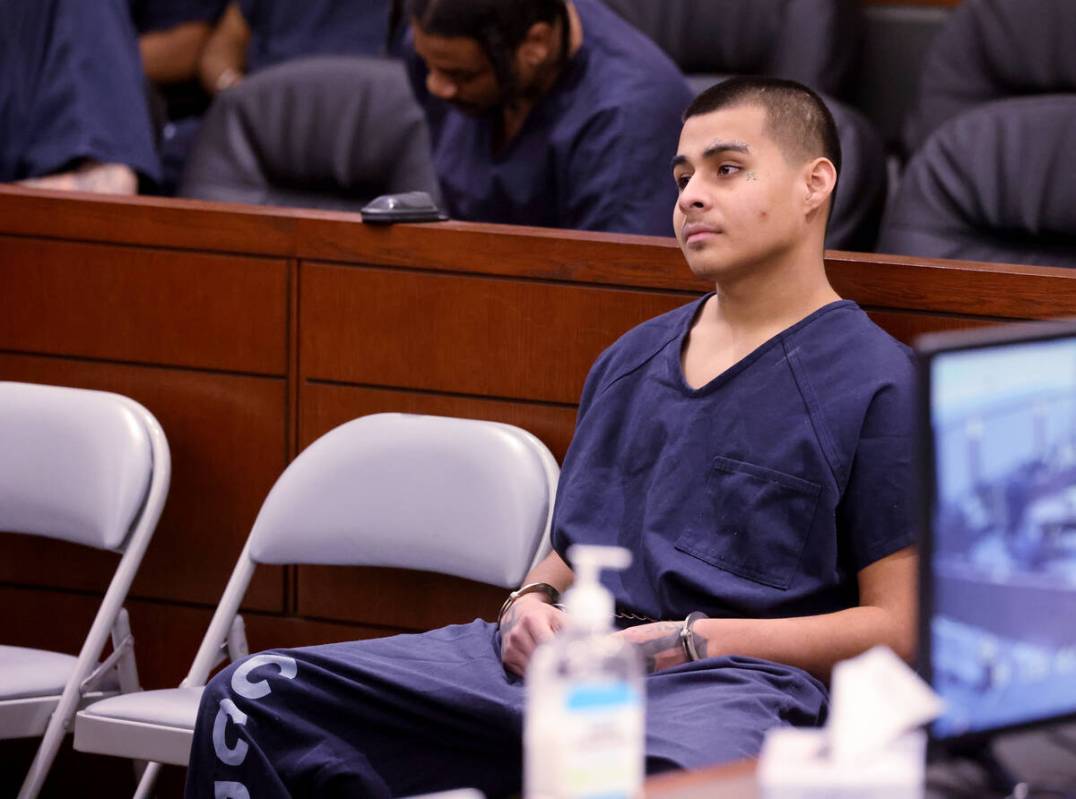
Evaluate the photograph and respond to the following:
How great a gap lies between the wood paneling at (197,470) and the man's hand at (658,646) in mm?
891

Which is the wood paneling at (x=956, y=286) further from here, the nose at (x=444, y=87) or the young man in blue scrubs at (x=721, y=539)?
the nose at (x=444, y=87)

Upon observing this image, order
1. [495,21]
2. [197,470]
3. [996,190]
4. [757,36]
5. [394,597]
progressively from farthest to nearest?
1. [757,36]
2. [996,190]
3. [495,21]
4. [197,470]
5. [394,597]

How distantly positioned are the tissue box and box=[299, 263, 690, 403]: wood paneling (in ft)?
3.82

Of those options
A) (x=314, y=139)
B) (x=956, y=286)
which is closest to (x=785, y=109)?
(x=956, y=286)

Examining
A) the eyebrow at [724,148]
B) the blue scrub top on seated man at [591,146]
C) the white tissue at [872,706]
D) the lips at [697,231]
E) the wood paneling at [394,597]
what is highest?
the eyebrow at [724,148]

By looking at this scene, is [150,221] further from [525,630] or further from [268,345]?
[525,630]

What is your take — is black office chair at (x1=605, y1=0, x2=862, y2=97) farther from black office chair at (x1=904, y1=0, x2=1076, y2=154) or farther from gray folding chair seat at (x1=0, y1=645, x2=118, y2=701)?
gray folding chair seat at (x1=0, y1=645, x2=118, y2=701)

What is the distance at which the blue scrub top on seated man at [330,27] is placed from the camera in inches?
152

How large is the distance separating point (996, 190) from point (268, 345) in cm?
124

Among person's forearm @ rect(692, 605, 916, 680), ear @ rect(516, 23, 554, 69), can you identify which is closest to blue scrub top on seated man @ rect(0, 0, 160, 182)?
ear @ rect(516, 23, 554, 69)

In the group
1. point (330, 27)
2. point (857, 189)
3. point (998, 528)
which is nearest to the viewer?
point (998, 528)

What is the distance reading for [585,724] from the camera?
979 millimetres

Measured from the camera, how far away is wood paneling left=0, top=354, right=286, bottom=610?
241 centimetres

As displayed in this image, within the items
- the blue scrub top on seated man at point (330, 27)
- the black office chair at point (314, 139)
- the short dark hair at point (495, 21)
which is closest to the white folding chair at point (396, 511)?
the short dark hair at point (495, 21)
